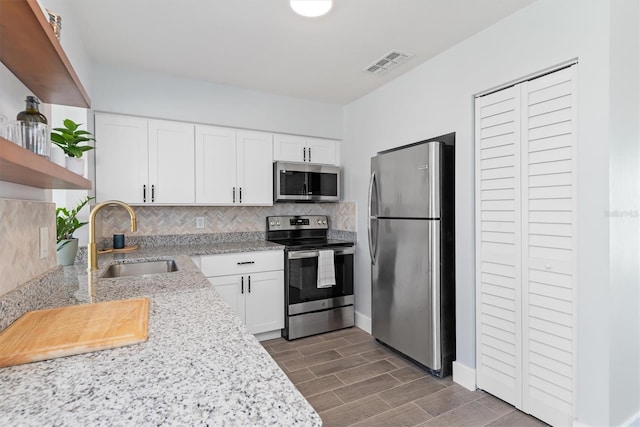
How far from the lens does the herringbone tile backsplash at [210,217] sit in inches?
116

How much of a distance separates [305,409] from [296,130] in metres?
3.17

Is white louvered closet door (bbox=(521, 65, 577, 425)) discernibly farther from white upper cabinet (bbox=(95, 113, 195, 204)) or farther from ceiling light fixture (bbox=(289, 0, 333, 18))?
white upper cabinet (bbox=(95, 113, 195, 204))

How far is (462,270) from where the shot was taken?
2.32 meters

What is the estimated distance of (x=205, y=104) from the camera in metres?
3.04

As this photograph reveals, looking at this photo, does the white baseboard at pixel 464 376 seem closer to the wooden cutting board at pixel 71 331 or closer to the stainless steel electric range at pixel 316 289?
the stainless steel electric range at pixel 316 289

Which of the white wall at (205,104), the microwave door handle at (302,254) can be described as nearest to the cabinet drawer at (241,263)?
the microwave door handle at (302,254)

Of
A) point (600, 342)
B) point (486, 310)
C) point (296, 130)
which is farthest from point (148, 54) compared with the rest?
point (600, 342)

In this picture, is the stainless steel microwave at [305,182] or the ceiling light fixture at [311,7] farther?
the stainless steel microwave at [305,182]

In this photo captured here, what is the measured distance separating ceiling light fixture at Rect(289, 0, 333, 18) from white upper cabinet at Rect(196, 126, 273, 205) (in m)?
1.58

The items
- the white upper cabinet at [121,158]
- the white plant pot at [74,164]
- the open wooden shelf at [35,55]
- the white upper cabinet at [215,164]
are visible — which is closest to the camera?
the open wooden shelf at [35,55]

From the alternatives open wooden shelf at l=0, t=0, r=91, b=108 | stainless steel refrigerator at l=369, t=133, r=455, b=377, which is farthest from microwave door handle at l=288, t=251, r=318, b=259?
open wooden shelf at l=0, t=0, r=91, b=108

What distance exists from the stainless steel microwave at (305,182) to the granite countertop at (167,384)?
7.74 ft

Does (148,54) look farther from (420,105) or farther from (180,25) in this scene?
(420,105)

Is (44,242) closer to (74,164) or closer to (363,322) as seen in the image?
(74,164)
